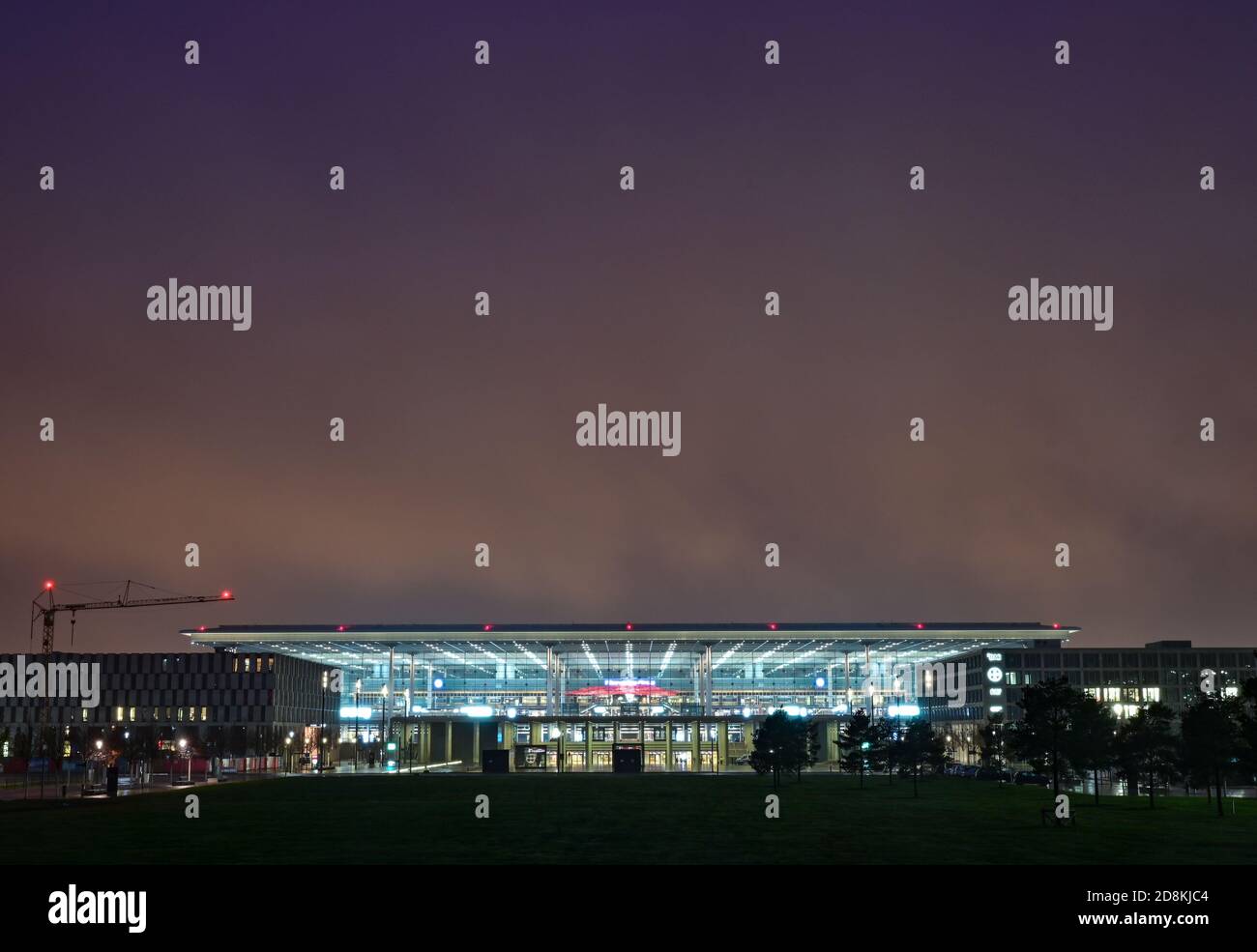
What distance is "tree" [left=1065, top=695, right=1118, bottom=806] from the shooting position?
72.6 meters

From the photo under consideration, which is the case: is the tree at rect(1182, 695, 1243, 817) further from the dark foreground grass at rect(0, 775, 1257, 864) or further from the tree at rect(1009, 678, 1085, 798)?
the tree at rect(1009, 678, 1085, 798)

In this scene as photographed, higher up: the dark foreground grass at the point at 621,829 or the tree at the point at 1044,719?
the tree at the point at 1044,719

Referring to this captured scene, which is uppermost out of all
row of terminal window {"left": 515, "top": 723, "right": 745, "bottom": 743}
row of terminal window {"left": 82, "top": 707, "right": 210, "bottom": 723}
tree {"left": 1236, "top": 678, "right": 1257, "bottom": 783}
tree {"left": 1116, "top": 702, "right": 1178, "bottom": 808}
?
tree {"left": 1236, "top": 678, "right": 1257, "bottom": 783}

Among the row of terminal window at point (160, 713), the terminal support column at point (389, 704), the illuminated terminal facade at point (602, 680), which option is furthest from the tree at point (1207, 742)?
the row of terminal window at point (160, 713)

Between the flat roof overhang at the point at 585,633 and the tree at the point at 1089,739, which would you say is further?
the flat roof overhang at the point at 585,633

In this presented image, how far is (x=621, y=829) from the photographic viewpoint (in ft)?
152

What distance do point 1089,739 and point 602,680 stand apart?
11497 cm

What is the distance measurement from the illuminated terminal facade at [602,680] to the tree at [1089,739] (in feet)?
216

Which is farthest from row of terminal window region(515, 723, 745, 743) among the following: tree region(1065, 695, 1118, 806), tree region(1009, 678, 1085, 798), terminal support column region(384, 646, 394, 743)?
tree region(1009, 678, 1085, 798)

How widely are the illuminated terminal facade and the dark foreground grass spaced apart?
235 ft

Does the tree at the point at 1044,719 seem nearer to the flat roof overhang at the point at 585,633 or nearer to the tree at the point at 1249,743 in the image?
the tree at the point at 1249,743

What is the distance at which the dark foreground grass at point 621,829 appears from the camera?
3634 centimetres
